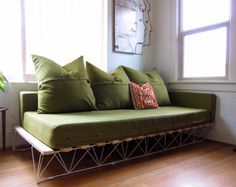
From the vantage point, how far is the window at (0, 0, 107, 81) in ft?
7.66

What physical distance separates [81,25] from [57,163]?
169cm

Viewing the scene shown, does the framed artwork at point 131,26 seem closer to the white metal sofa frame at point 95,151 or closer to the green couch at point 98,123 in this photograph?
the green couch at point 98,123

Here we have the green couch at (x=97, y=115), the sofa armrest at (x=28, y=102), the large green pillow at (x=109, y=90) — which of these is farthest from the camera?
the large green pillow at (x=109, y=90)

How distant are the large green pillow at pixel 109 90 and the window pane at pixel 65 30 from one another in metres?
0.41

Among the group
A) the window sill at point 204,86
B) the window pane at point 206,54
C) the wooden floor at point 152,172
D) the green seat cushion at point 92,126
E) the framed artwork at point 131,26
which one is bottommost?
the wooden floor at point 152,172

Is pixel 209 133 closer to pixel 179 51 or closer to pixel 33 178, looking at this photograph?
pixel 179 51

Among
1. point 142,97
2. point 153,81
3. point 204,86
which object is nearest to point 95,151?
point 142,97

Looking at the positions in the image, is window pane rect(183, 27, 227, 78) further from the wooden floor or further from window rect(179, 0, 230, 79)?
the wooden floor

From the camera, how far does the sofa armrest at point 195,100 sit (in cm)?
263

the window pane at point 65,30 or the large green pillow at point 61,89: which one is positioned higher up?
the window pane at point 65,30

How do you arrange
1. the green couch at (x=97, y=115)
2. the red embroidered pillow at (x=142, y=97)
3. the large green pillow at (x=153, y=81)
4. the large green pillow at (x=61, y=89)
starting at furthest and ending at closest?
1. the large green pillow at (x=153, y=81)
2. the red embroidered pillow at (x=142, y=97)
3. the large green pillow at (x=61, y=89)
4. the green couch at (x=97, y=115)

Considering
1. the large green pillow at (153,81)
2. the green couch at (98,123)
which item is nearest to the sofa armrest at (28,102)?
the green couch at (98,123)

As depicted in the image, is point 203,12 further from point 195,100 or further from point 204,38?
point 195,100

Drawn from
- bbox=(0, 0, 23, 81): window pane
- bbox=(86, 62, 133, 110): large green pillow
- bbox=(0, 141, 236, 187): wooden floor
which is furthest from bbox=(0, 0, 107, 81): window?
bbox=(0, 141, 236, 187): wooden floor
